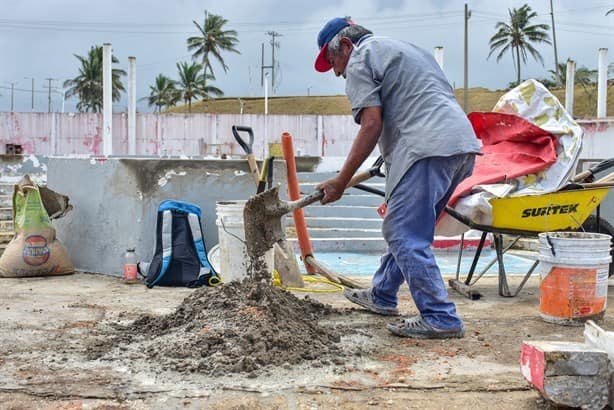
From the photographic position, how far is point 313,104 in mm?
68250

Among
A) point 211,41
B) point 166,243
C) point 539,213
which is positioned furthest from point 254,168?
point 211,41

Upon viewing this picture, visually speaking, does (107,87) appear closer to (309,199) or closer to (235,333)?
(309,199)

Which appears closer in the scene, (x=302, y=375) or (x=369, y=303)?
(x=302, y=375)

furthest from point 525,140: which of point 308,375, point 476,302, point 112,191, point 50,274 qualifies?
point 50,274

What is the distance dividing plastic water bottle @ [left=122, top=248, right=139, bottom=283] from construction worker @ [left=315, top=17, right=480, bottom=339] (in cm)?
261

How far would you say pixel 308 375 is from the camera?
2936mm

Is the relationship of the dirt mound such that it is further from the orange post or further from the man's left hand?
the orange post

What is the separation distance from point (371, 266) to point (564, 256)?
329cm

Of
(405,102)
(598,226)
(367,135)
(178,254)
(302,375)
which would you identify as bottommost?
(302,375)

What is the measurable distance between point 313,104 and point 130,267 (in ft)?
208

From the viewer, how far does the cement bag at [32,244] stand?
591 cm

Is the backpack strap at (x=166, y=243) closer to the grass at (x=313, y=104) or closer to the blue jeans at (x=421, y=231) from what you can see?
the blue jeans at (x=421, y=231)

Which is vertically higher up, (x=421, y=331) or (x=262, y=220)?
(x=262, y=220)

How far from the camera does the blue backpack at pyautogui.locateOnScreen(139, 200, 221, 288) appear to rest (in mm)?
5480
